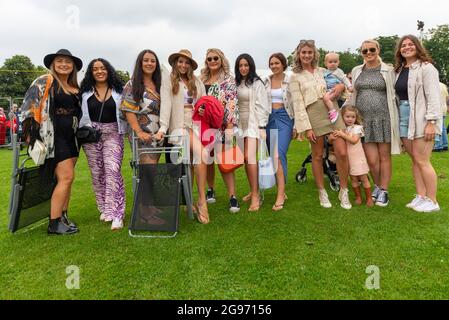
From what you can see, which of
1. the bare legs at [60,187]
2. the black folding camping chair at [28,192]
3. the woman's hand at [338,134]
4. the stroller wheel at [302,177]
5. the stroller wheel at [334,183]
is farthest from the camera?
the stroller wheel at [302,177]

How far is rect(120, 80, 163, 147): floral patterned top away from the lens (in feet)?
13.5

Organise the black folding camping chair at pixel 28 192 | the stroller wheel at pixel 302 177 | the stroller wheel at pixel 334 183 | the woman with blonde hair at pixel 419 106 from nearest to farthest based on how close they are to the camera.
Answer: the black folding camping chair at pixel 28 192, the woman with blonde hair at pixel 419 106, the stroller wheel at pixel 334 183, the stroller wheel at pixel 302 177

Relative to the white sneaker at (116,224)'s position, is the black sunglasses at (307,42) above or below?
above

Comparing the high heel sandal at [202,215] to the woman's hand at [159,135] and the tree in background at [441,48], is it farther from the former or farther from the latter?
the tree in background at [441,48]

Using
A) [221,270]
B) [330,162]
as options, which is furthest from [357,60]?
[221,270]

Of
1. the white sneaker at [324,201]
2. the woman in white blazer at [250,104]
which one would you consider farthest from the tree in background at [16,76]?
the white sneaker at [324,201]

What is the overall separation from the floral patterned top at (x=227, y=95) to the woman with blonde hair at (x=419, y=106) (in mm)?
2041

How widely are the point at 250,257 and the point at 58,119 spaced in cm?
258

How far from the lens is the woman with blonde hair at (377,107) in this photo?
4.57 m

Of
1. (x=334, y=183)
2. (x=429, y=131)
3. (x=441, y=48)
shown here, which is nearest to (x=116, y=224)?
(x=334, y=183)

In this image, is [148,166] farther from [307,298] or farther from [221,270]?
[307,298]

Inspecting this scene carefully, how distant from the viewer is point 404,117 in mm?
4512

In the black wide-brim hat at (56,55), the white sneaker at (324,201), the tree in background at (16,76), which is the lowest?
the white sneaker at (324,201)

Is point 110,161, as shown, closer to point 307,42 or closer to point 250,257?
point 250,257
